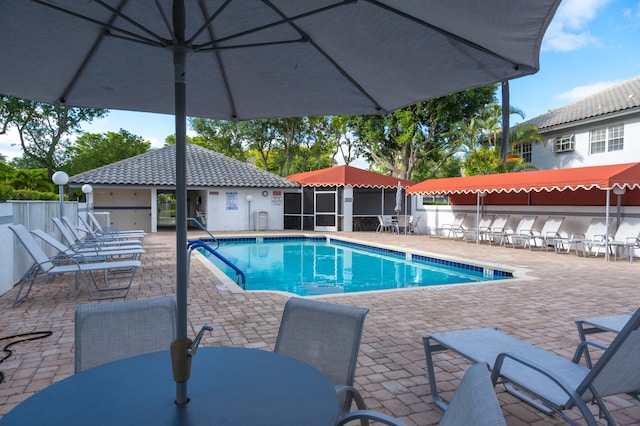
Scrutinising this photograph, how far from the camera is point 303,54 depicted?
2707 millimetres

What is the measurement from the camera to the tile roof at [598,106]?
16355 millimetres

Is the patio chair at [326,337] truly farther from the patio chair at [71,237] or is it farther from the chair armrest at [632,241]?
the chair armrest at [632,241]

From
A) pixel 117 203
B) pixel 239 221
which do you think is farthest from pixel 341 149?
pixel 117 203

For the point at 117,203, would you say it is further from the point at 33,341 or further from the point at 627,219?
the point at 627,219

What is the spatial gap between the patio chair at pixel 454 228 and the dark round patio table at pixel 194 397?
48.6 feet

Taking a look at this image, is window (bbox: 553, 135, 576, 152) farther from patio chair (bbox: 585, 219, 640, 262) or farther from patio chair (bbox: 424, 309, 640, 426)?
patio chair (bbox: 424, 309, 640, 426)

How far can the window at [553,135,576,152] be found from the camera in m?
18.7

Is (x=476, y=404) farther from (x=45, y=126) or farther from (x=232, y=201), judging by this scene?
(x=45, y=126)

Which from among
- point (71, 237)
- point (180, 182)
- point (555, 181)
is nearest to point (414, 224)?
point (555, 181)

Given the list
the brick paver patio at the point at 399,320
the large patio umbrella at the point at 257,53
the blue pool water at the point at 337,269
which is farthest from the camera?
the blue pool water at the point at 337,269

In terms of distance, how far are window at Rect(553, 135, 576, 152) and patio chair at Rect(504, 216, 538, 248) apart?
7.48m

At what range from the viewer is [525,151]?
21.7 meters

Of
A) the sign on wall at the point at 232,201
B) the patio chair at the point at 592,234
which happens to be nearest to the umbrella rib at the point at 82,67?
the patio chair at the point at 592,234

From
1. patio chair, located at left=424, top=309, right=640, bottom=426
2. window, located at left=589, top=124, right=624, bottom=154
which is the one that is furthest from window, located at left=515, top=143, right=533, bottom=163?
patio chair, located at left=424, top=309, right=640, bottom=426
